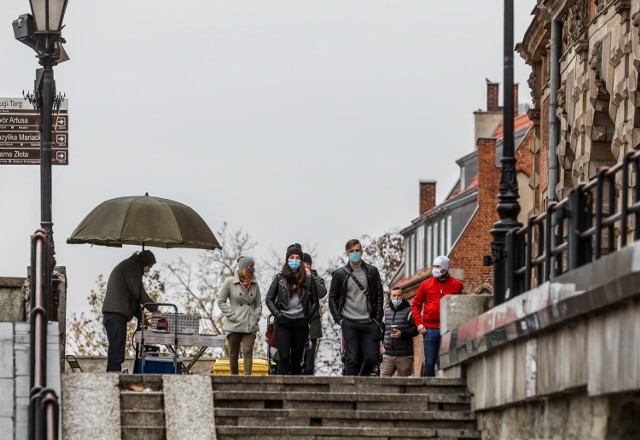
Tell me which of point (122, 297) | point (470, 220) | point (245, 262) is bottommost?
point (122, 297)

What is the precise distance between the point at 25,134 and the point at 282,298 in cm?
357

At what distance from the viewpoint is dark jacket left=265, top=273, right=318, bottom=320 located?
23.4 m

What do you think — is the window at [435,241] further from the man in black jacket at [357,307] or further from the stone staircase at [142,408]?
the stone staircase at [142,408]

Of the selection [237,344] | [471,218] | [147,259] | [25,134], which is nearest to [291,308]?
[237,344]

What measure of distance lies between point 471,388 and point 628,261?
7100 mm

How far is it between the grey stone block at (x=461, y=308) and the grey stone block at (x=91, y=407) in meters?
3.65

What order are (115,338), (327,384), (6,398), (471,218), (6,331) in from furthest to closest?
(471,218)
(115,338)
(327,384)
(6,331)
(6,398)

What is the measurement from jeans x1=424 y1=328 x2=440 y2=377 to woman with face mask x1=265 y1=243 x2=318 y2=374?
1411mm

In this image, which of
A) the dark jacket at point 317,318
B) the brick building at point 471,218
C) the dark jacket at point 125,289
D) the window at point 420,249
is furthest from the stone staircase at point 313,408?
the window at point 420,249

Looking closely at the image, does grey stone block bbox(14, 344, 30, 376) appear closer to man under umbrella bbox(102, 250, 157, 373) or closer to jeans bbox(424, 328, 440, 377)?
man under umbrella bbox(102, 250, 157, 373)

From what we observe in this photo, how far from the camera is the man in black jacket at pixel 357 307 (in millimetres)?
23203

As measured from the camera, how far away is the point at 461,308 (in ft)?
69.6

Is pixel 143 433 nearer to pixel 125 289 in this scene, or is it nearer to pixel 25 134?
pixel 125 289

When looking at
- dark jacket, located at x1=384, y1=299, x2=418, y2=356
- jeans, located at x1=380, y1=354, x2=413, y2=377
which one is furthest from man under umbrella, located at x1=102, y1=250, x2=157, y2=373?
jeans, located at x1=380, y1=354, x2=413, y2=377
